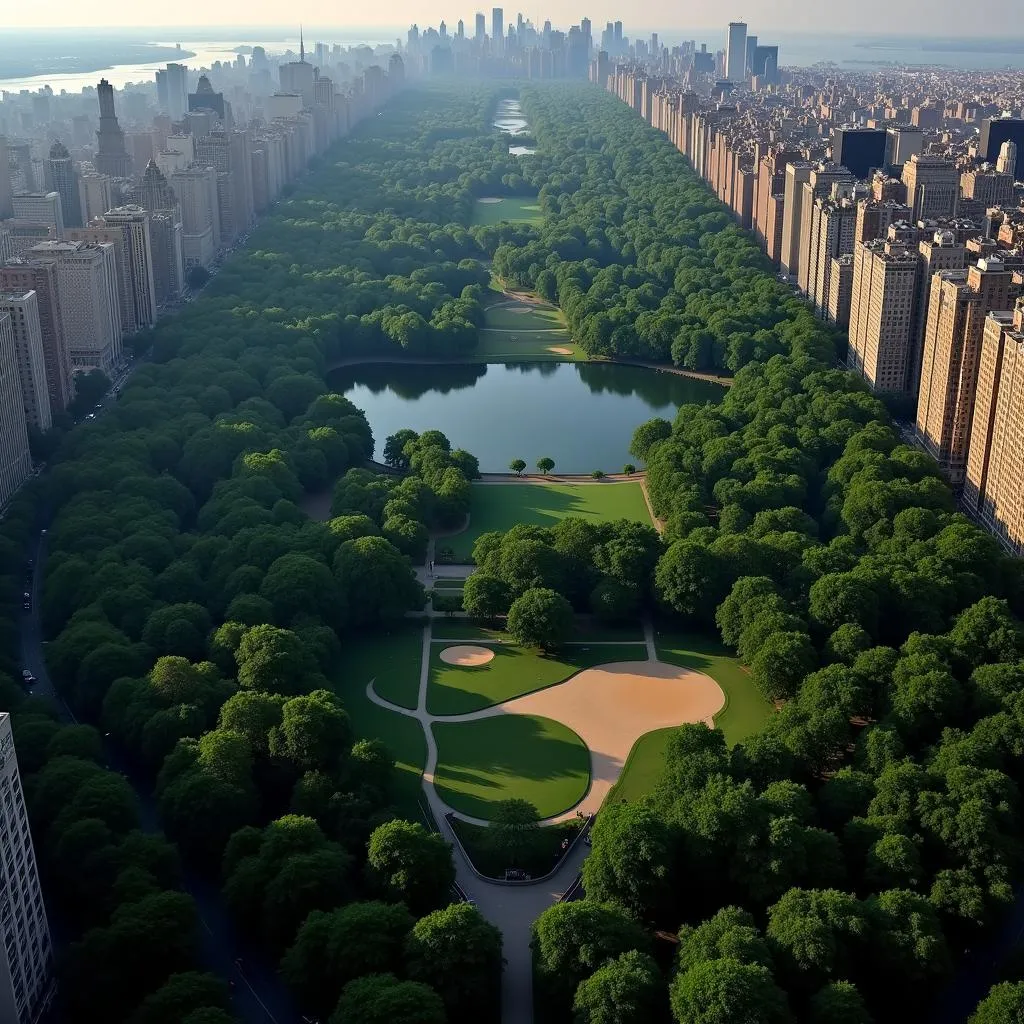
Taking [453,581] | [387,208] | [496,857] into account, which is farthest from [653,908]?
A: [387,208]

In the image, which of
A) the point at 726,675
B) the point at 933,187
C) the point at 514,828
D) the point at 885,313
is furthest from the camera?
the point at 933,187

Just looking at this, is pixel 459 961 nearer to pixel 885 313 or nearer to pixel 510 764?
pixel 510 764

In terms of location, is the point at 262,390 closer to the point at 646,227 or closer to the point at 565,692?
the point at 565,692

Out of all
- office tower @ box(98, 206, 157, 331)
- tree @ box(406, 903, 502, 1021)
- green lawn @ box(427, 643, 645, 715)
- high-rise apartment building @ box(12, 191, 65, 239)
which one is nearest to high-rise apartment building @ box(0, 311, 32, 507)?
green lawn @ box(427, 643, 645, 715)

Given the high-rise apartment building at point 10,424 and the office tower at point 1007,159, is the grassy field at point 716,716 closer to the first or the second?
the high-rise apartment building at point 10,424

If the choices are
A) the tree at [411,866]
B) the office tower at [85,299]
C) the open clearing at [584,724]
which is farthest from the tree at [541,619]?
the office tower at [85,299]

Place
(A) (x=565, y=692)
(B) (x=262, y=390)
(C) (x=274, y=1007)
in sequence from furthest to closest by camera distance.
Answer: (B) (x=262, y=390)
(A) (x=565, y=692)
(C) (x=274, y=1007)

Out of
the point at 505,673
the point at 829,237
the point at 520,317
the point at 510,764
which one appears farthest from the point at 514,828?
the point at 520,317
